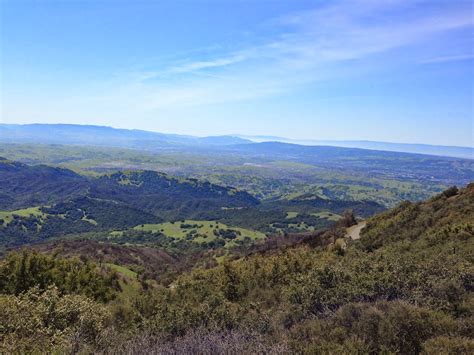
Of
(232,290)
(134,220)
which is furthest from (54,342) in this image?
(134,220)

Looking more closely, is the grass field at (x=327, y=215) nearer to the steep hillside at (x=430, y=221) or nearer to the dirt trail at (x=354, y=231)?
the dirt trail at (x=354, y=231)

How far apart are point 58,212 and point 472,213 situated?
186864mm

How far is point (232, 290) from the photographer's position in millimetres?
24969

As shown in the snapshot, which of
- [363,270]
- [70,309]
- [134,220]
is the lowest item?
[134,220]

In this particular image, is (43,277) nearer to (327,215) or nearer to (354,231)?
(354,231)

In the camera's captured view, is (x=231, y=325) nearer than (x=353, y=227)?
Yes

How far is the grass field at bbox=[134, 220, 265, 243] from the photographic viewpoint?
136 m

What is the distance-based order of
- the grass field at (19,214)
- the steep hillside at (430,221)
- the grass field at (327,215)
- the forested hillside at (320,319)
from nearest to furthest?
1. the forested hillside at (320,319)
2. the steep hillside at (430,221)
3. the grass field at (19,214)
4. the grass field at (327,215)

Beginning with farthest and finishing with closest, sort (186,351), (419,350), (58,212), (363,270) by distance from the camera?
(58,212) → (363,270) → (186,351) → (419,350)

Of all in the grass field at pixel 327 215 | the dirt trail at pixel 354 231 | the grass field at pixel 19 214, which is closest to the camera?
the dirt trail at pixel 354 231

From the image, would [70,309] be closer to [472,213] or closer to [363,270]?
[363,270]

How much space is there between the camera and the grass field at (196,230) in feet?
447

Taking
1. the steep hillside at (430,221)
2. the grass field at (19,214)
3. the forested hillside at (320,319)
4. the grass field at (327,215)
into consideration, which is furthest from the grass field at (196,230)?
the forested hillside at (320,319)

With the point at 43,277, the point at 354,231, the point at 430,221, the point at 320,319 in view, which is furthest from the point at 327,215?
the point at 320,319
